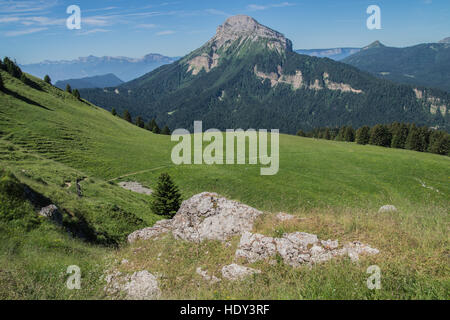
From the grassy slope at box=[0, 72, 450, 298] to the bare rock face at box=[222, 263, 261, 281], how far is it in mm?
500

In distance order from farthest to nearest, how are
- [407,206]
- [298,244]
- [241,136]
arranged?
[241,136] < [407,206] < [298,244]

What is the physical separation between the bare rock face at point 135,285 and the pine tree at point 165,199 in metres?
16.7

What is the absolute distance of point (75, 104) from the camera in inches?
2847

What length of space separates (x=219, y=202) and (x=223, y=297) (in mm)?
7542

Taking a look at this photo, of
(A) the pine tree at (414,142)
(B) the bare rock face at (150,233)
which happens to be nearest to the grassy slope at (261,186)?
(B) the bare rock face at (150,233)

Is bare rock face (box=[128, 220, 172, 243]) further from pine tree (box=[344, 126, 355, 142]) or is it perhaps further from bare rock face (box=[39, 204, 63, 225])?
pine tree (box=[344, 126, 355, 142])

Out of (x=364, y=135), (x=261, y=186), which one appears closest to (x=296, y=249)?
(x=261, y=186)

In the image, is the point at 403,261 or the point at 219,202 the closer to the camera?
the point at 403,261

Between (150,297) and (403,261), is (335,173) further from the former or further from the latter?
(150,297)

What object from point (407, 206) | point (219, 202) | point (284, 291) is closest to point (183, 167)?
point (219, 202)

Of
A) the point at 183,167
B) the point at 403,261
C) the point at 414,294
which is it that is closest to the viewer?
the point at 414,294

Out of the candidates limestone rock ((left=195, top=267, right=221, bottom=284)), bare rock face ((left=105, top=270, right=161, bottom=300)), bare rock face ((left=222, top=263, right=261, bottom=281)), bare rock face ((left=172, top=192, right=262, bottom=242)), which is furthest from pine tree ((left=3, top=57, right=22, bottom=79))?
bare rock face ((left=222, top=263, right=261, bottom=281))

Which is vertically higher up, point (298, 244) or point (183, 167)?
point (298, 244)

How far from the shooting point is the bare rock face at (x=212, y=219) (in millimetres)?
10683
